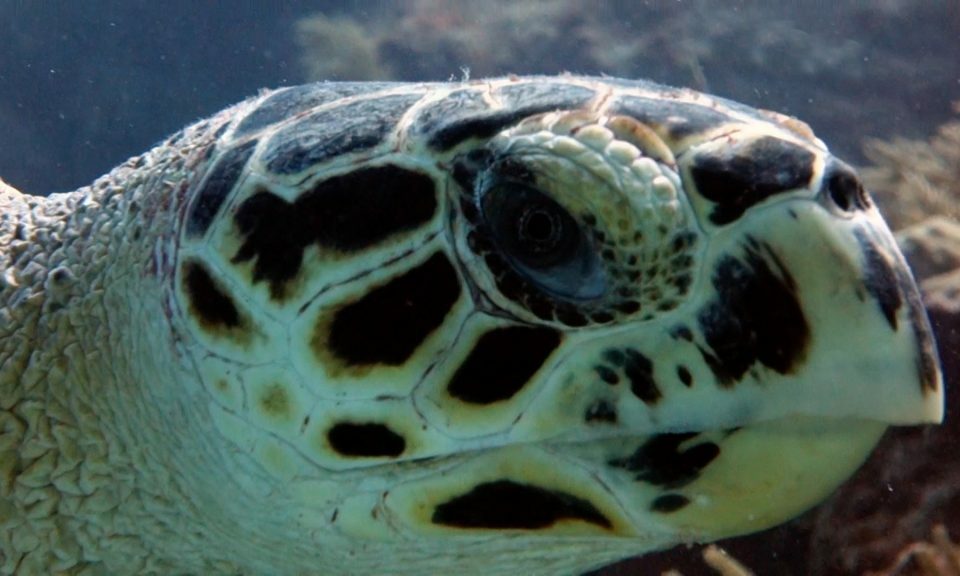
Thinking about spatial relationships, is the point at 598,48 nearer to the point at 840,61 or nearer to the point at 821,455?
the point at 840,61

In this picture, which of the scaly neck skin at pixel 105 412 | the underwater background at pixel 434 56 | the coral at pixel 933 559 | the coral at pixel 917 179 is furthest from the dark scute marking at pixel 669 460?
the underwater background at pixel 434 56

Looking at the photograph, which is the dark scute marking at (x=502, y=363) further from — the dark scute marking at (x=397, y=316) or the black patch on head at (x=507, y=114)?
the black patch on head at (x=507, y=114)

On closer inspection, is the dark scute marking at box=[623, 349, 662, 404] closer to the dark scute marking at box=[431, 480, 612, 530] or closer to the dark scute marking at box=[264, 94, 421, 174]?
the dark scute marking at box=[431, 480, 612, 530]

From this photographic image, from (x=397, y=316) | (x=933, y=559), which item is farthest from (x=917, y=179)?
(x=397, y=316)

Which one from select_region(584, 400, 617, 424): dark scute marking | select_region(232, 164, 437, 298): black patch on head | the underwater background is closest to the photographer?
select_region(584, 400, 617, 424): dark scute marking

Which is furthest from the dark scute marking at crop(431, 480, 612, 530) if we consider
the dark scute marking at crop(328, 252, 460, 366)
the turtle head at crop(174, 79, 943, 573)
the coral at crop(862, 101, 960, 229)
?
the coral at crop(862, 101, 960, 229)

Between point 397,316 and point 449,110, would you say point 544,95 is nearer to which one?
point 449,110
